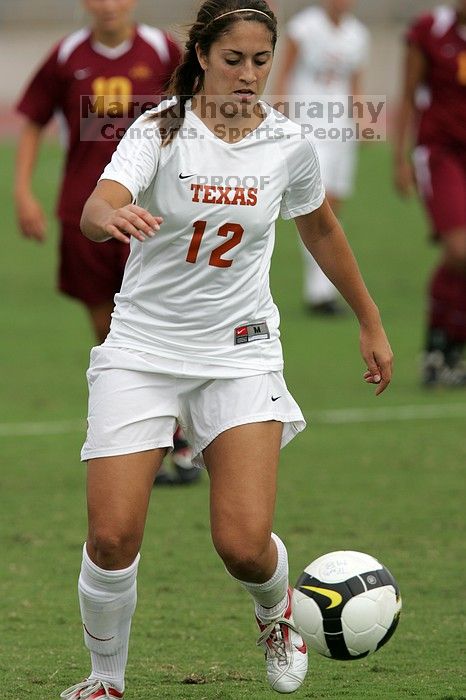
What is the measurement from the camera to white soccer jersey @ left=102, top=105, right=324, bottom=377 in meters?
4.29

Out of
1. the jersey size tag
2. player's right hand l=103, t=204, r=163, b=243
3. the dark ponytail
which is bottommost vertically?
the jersey size tag

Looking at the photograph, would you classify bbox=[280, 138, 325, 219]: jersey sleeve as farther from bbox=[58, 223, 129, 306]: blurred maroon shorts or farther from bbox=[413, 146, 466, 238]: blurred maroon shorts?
bbox=[413, 146, 466, 238]: blurred maroon shorts

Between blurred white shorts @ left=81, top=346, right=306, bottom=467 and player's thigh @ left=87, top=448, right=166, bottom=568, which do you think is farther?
blurred white shorts @ left=81, top=346, right=306, bottom=467

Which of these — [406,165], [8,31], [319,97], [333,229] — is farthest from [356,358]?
[8,31]

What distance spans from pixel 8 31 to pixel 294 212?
3145 centimetres

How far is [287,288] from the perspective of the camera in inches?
564

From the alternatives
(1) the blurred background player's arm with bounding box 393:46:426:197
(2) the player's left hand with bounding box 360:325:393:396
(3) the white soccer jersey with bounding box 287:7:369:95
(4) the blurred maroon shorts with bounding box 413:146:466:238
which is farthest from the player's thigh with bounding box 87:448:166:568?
(3) the white soccer jersey with bounding box 287:7:369:95

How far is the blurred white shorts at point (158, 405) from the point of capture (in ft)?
14.0

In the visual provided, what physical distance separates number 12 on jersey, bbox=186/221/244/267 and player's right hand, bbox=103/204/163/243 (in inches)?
19.5

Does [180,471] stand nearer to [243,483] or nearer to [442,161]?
[243,483]

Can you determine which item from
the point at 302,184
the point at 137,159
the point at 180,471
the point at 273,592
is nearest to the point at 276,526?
the point at 180,471

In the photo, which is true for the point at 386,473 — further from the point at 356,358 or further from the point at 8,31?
the point at 8,31

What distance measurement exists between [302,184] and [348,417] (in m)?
4.56

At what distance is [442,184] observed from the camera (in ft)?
31.0
